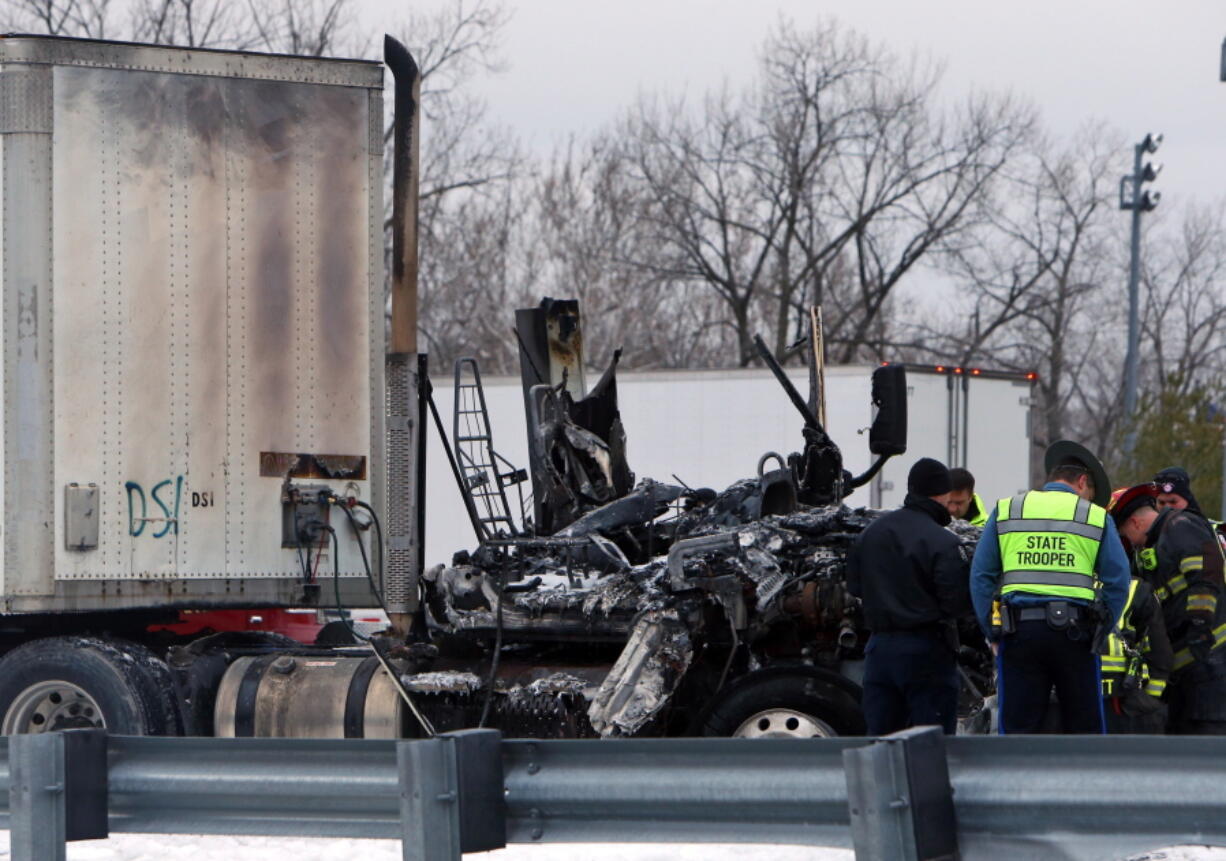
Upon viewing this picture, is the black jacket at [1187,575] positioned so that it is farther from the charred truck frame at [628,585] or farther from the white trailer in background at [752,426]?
the white trailer in background at [752,426]

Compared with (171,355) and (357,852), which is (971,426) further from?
(357,852)

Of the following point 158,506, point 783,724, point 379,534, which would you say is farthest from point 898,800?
point 158,506

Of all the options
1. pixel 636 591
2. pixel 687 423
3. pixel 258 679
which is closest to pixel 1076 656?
pixel 636 591

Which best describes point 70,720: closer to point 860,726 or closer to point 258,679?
point 258,679

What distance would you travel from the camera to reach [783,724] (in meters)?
7.36

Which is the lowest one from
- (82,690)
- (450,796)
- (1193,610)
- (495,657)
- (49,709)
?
(49,709)

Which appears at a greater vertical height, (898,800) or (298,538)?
(298,538)

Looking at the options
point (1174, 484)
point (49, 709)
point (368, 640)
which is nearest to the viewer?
point (1174, 484)

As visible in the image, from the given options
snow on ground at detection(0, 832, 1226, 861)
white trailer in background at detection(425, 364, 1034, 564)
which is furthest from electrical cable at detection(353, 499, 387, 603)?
white trailer in background at detection(425, 364, 1034, 564)

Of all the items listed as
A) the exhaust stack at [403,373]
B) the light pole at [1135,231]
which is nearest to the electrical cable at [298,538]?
the exhaust stack at [403,373]

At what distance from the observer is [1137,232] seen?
108 feet

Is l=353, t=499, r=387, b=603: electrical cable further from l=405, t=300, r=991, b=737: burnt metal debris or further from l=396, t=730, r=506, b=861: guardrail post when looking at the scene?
l=396, t=730, r=506, b=861: guardrail post

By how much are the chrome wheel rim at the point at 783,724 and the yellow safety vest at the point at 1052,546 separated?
108 centimetres

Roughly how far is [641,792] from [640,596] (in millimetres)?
3613
